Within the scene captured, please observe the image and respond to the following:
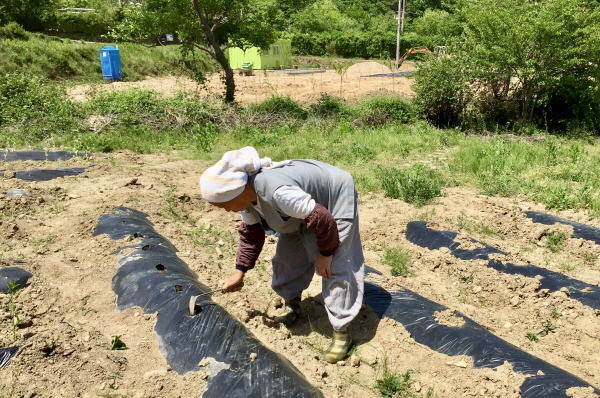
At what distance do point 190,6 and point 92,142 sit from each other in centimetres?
423

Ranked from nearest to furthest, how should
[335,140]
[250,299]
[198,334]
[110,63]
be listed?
1. [198,334]
2. [250,299]
3. [335,140]
4. [110,63]

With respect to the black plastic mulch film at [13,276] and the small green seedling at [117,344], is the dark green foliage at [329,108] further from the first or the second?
the small green seedling at [117,344]

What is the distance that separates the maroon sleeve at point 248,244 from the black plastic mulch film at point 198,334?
291 mm

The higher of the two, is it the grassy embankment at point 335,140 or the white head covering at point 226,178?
the white head covering at point 226,178

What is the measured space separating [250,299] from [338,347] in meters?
0.86

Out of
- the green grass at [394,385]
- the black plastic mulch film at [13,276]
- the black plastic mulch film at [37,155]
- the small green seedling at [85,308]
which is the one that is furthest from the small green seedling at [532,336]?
the black plastic mulch film at [37,155]

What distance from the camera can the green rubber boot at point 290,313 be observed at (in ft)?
10.2

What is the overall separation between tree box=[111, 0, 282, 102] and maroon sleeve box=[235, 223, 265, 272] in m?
8.30

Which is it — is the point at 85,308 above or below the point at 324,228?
below

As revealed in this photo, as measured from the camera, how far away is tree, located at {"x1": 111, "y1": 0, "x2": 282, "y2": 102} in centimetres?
1007

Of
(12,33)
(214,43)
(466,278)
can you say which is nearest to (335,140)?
(214,43)

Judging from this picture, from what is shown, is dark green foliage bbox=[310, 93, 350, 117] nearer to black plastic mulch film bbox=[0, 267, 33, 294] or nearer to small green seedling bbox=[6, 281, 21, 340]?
black plastic mulch film bbox=[0, 267, 33, 294]

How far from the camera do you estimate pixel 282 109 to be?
36.2 feet

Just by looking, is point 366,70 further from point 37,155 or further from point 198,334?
point 198,334
